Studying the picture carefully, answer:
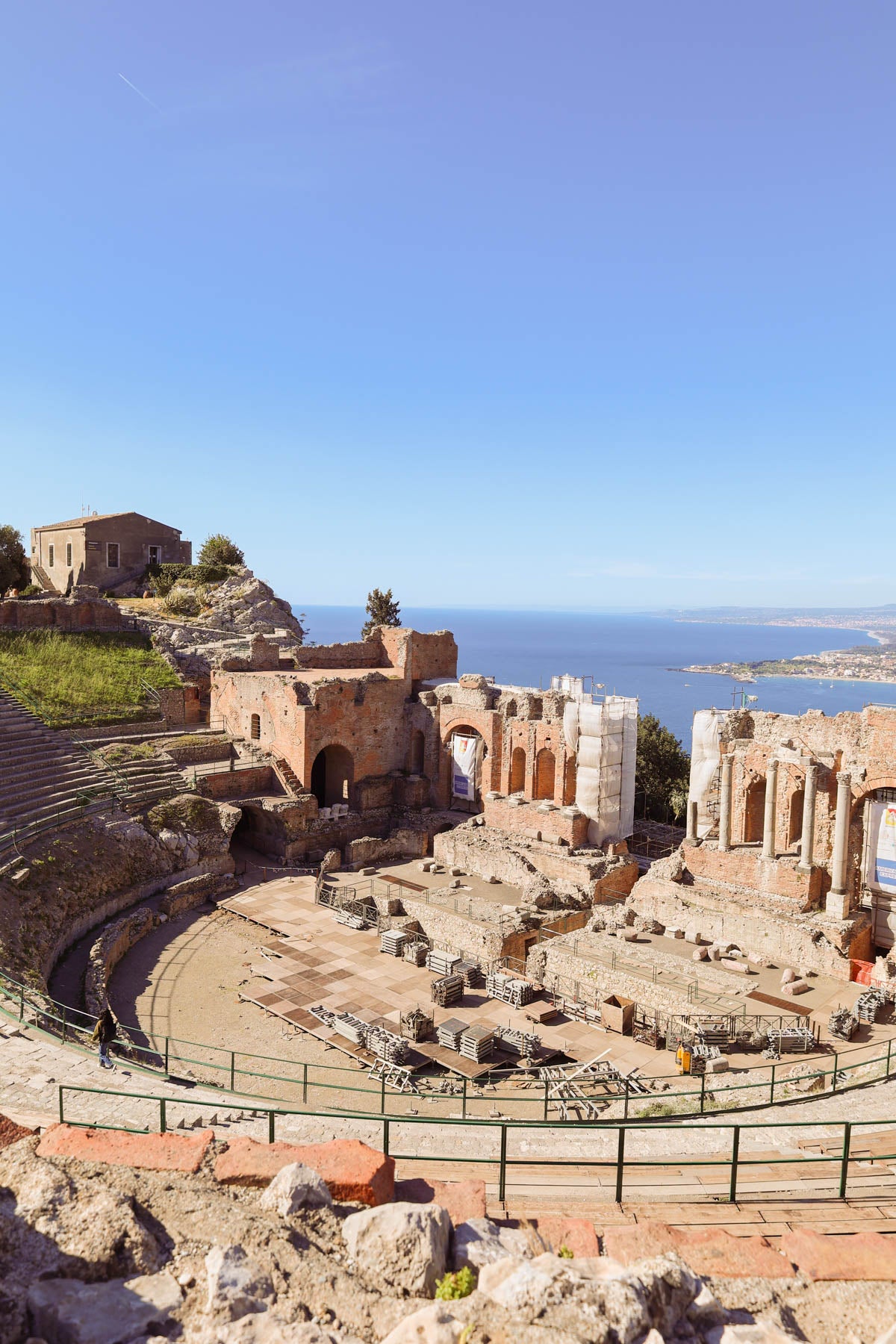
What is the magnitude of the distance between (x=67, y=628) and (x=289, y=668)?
12.1m

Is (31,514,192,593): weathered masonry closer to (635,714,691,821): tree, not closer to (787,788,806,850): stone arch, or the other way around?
(635,714,691,821): tree

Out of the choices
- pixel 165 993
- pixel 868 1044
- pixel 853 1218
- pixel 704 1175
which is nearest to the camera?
pixel 853 1218

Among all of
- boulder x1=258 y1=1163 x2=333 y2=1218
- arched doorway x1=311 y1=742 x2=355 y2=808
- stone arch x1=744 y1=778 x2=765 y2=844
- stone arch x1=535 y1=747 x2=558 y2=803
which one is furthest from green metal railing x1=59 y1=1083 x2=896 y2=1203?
arched doorway x1=311 y1=742 x2=355 y2=808

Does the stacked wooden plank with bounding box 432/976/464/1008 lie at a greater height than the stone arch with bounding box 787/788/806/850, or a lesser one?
lesser

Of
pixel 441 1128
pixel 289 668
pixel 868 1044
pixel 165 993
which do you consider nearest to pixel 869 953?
pixel 868 1044

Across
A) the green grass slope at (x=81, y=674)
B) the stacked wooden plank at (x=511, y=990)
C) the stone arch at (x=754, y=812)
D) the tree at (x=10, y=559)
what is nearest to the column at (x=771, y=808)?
the stone arch at (x=754, y=812)

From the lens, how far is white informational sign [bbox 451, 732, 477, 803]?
113ft

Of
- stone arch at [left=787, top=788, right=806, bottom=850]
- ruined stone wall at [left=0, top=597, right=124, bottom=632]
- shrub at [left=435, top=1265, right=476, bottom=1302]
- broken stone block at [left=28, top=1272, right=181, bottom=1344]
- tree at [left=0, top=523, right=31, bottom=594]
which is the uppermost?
tree at [left=0, top=523, right=31, bottom=594]

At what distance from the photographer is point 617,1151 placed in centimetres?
1049

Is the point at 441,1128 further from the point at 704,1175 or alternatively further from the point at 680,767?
the point at 680,767

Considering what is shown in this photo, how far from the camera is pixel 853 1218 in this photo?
8.25 m

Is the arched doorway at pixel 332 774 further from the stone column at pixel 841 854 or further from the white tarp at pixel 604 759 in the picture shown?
the stone column at pixel 841 854

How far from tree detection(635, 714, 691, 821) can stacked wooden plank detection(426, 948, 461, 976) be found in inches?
794

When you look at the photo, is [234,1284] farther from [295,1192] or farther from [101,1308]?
[295,1192]
